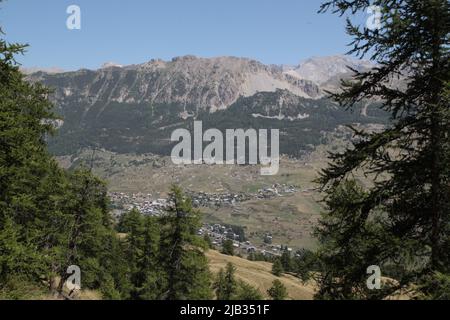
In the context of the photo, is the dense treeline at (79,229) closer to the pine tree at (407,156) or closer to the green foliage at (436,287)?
the pine tree at (407,156)

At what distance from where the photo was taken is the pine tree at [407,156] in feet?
35.1

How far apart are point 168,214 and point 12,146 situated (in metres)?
21.9

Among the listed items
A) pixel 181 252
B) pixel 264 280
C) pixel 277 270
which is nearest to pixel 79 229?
pixel 181 252

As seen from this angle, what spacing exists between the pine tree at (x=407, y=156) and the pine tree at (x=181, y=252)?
25801 mm

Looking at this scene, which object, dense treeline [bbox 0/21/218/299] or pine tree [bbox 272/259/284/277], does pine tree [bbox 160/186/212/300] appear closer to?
dense treeline [bbox 0/21/218/299]

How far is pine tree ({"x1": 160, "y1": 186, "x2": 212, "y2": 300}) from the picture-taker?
120 ft

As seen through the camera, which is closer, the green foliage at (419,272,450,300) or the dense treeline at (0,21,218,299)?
the green foliage at (419,272,450,300)

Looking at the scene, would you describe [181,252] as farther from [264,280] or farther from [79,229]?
[264,280]

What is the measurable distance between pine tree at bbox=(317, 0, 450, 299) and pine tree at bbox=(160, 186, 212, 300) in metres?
25.8

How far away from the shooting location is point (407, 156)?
1175 cm

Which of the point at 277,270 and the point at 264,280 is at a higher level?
the point at 264,280

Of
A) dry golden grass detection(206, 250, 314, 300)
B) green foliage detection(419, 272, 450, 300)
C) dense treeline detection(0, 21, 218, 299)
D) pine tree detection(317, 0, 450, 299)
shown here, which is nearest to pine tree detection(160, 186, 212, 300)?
dense treeline detection(0, 21, 218, 299)

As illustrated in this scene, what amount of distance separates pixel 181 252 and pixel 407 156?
27846 mm
